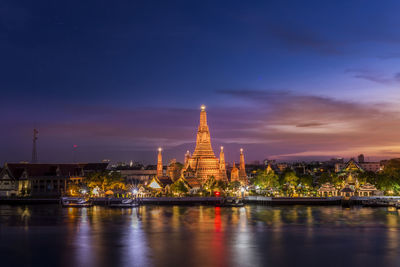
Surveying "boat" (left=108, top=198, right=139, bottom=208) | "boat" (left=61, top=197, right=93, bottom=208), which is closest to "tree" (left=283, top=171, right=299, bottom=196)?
"boat" (left=108, top=198, right=139, bottom=208)

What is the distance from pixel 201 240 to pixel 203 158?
Answer: 2231 inches

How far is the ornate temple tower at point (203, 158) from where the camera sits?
93.4m

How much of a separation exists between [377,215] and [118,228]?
29.5 metres

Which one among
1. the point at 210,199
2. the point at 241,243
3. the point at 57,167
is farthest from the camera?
the point at 57,167

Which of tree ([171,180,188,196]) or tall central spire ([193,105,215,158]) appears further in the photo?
tall central spire ([193,105,215,158])

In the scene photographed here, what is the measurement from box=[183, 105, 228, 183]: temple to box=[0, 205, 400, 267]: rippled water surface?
1414 inches

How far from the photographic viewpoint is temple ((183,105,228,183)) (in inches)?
3664

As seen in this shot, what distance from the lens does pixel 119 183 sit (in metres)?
84.2

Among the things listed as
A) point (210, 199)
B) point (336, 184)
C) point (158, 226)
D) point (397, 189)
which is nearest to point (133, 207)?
point (210, 199)

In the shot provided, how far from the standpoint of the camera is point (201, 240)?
38.8 m

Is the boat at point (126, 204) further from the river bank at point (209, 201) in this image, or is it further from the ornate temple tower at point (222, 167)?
the ornate temple tower at point (222, 167)

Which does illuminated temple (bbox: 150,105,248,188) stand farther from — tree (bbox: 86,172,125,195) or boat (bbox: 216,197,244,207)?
boat (bbox: 216,197,244,207)

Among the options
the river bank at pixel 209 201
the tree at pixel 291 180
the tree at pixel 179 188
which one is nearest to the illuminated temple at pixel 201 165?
the tree at pixel 179 188

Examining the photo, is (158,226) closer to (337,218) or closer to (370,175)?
(337,218)
